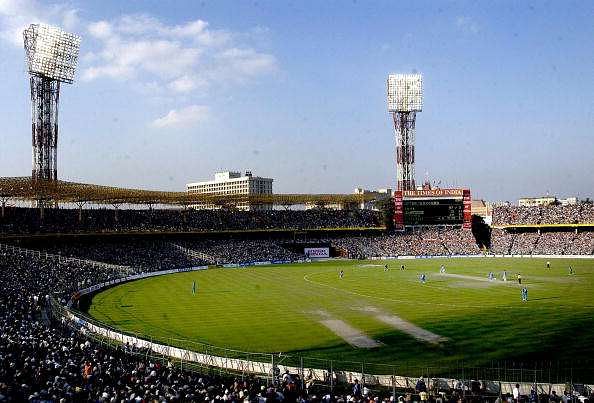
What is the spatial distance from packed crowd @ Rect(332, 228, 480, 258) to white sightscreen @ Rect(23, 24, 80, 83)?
5187cm

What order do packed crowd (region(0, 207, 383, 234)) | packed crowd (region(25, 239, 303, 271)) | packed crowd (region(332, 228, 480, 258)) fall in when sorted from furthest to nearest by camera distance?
1. packed crowd (region(332, 228, 480, 258))
2. packed crowd (region(0, 207, 383, 234))
3. packed crowd (region(25, 239, 303, 271))

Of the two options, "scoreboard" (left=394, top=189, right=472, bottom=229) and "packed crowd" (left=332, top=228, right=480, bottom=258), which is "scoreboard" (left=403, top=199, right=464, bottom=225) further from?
"packed crowd" (left=332, top=228, right=480, bottom=258)

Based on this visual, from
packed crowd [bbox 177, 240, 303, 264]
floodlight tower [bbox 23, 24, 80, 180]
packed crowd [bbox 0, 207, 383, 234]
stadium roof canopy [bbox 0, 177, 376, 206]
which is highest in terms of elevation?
floodlight tower [bbox 23, 24, 80, 180]

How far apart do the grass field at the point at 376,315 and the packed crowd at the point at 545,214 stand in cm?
3850

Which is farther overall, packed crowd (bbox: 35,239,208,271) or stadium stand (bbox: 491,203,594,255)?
stadium stand (bbox: 491,203,594,255)

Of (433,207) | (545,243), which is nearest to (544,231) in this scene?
(545,243)

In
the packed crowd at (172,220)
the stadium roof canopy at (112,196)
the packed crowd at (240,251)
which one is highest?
the stadium roof canopy at (112,196)

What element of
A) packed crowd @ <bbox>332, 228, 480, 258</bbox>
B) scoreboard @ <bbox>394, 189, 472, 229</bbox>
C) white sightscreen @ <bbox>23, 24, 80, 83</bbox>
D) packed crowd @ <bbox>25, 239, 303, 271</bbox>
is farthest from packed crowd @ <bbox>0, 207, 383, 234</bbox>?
white sightscreen @ <bbox>23, 24, 80, 83</bbox>

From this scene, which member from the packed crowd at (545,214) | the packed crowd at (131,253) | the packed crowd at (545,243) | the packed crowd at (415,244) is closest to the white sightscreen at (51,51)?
the packed crowd at (131,253)

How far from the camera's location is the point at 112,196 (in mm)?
69000

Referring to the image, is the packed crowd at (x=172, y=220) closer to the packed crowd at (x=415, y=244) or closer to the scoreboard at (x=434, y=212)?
the packed crowd at (x=415, y=244)

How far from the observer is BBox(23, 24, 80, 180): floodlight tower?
68.9 metres

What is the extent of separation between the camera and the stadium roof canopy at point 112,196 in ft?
189

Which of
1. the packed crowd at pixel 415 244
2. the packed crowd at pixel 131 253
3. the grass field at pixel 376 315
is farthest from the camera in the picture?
the packed crowd at pixel 415 244
